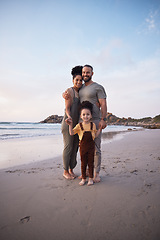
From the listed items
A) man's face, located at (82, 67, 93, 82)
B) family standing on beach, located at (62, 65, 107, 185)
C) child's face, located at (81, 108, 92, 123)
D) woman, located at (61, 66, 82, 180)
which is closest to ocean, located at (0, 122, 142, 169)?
woman, located at (61, 66, 82, 180)

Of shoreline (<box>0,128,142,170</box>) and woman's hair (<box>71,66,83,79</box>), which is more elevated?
woman's hair (<box>71,66,83,79</box>)

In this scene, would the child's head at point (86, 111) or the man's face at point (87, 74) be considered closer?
the child's head at point (86, 111)

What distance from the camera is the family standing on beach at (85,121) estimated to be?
8.23ft

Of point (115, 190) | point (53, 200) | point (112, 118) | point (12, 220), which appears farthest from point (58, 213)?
point (112, 118)

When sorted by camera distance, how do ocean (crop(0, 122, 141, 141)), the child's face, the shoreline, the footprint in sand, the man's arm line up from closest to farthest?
the footprint in sand, the child's face, the man's arm, the shoreline, ocean (crop(0, 122, 141, 141))

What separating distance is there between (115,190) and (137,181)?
0.58m

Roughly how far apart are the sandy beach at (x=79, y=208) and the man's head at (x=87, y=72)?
2.00m

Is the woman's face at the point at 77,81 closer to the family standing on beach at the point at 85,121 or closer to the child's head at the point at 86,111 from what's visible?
the family standing on beach at the point at 85,121

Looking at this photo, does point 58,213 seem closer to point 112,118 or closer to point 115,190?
point 115,190

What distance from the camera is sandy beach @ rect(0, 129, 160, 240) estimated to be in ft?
4.54

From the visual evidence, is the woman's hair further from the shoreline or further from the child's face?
the shoreline

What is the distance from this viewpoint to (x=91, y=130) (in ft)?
8.27

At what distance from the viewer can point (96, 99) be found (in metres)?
2.72

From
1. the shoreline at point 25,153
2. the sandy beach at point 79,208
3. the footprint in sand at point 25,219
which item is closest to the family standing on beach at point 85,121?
the sandy beach at point 79,208
